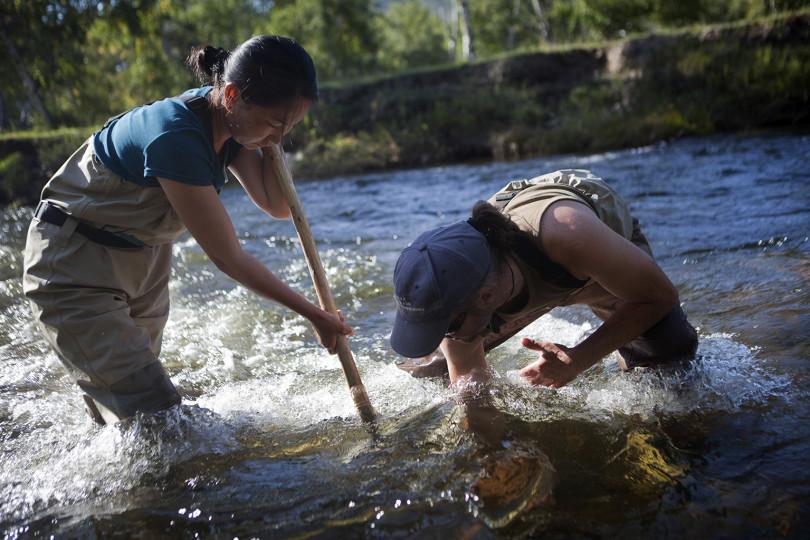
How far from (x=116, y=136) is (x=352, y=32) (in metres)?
34.5

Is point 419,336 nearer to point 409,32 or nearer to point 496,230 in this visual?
point 496,230

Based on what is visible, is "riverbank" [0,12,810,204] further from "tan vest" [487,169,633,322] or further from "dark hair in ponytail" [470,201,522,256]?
"dark hair in ponytail" [470,201,522,256]

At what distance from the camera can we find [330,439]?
2598 mm

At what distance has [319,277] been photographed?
260 cm

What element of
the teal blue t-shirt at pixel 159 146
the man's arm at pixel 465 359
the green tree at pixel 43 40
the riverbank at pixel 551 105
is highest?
the green tree at pixel 43 40

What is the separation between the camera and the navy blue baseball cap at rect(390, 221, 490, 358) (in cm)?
207

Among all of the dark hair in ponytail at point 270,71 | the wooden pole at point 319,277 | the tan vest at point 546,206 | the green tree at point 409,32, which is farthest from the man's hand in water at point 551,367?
the green tree at point 409,32

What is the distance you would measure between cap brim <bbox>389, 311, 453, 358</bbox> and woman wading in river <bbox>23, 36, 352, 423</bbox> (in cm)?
32

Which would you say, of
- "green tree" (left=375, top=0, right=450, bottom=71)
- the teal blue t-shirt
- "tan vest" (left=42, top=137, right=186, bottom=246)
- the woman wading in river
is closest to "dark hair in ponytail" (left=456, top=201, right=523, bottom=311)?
the woman wading in river

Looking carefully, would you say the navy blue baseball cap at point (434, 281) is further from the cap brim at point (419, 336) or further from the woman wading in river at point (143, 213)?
the woman wading in river at point (143, 213)

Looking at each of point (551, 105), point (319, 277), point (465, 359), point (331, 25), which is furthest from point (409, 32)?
point (465, 359)

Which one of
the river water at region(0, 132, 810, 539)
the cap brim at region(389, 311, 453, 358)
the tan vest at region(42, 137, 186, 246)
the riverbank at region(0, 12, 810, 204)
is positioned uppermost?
the tan vest at region(42, 137, 186, 246)

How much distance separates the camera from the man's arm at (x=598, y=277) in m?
2.16

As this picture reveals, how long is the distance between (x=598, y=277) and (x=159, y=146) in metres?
1.63
